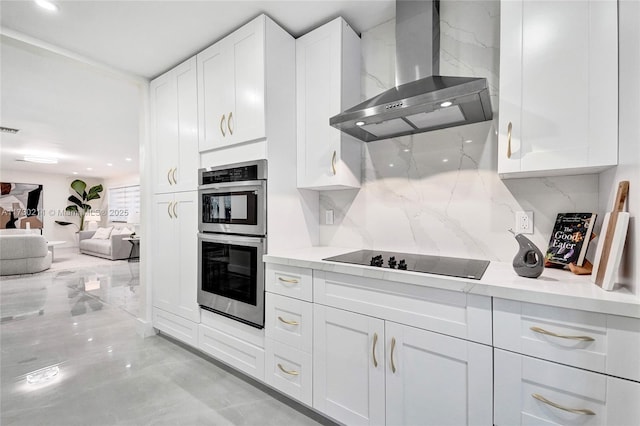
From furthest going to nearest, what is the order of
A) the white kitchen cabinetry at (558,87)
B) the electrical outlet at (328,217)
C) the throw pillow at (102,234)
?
the throw pillow at (102,234) < the electrical outlet at (328,217) < the white kitchen cabinetry at (558,87)

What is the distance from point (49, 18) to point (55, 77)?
127 centimetres

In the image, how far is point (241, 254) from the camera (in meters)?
2.04

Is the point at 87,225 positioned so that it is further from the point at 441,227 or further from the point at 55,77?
the point at 441,227

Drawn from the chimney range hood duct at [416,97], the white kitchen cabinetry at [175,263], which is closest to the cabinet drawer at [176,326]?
the white kitchen cabinetry at [175,263]

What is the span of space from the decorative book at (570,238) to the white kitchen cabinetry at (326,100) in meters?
1.18

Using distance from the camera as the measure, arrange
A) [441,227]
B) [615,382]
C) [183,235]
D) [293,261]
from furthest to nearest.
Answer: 1. [183,235]
2. [441,227]
3. [293,261]
4. [615,382]

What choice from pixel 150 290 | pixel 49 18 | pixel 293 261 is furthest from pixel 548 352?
pixel 49 18

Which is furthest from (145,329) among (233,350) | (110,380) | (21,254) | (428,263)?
(21,254)

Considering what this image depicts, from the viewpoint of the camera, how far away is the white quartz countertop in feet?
3.01

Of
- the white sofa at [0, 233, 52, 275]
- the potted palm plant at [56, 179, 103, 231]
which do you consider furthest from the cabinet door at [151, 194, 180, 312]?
the potted palm plant at [56, 179, 103, 231]

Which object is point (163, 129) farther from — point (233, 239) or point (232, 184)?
point (233, 239)

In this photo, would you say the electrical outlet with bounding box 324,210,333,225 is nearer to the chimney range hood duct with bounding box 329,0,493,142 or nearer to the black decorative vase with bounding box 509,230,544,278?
the chimney range hood duct with bounding box 329,0,493,142

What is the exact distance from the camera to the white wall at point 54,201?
29.9ft

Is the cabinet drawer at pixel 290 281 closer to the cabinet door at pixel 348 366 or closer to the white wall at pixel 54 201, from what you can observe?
the cabinet door at pixel 348 366
